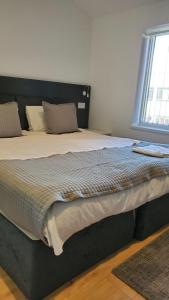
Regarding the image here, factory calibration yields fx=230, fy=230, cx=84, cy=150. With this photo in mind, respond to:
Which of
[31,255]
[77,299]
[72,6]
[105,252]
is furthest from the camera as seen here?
[72,6]

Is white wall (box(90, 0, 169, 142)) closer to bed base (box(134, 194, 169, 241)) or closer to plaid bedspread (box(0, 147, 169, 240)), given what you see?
bed base (box(134, 194, 169, 241))

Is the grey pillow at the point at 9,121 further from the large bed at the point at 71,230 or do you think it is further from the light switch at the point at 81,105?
the light switch at the point at 81,105

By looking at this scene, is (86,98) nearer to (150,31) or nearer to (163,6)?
(150,31)

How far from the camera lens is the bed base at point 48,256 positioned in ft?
3.86

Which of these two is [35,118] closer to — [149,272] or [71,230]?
[71,230]

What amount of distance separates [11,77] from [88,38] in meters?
1.53

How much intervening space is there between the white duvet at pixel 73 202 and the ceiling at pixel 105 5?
1.85 metres

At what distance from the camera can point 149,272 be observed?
4.95ft

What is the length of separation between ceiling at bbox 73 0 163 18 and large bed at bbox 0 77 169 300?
6.78ft

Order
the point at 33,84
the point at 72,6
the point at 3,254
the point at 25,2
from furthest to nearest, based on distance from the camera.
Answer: the point at 72,6, the point at 33,84, the point at 25,2, the point at 3,254

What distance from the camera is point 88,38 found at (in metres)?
3.64

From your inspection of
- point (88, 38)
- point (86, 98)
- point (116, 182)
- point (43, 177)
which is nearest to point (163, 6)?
Result: point (88, 38)

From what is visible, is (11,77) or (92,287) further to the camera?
(11,77)

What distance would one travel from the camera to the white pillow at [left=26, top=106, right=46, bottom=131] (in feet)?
9.64
